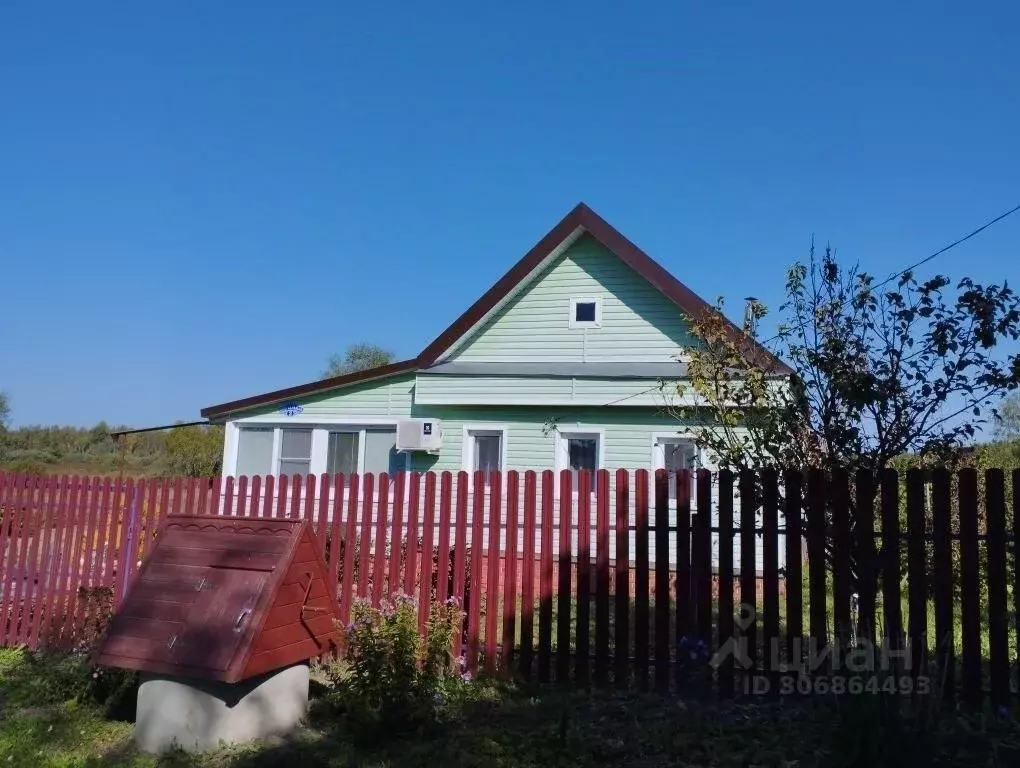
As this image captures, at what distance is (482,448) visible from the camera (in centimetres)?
1283

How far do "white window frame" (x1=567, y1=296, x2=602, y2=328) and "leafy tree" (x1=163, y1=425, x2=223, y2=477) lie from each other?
679 inches

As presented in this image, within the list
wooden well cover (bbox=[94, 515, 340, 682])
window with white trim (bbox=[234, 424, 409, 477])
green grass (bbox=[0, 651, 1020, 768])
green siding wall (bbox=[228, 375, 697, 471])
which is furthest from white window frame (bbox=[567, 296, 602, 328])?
wooden well cover (bbox=[94, 515, 340, 682])

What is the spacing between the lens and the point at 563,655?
574cm

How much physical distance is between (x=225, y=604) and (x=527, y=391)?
8005mm

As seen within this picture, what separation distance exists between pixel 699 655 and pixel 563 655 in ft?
3.52

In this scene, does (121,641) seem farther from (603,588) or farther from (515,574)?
(603,588)

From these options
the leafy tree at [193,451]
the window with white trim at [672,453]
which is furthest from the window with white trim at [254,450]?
the leafy tree at [193,451]

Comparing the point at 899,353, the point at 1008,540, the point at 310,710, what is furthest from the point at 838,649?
the point at 310,710

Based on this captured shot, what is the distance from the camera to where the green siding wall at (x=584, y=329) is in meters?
12.3

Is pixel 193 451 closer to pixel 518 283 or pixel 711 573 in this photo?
pixel 518 283

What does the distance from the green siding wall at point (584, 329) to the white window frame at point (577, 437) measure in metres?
1.26

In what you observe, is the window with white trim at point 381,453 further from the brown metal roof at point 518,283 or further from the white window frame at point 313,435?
the brown metal roof at point 518,283

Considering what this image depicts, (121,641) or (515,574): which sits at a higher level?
(515,574)

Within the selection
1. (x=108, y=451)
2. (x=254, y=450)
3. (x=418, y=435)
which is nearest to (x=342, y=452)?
(x=254, y=450)
